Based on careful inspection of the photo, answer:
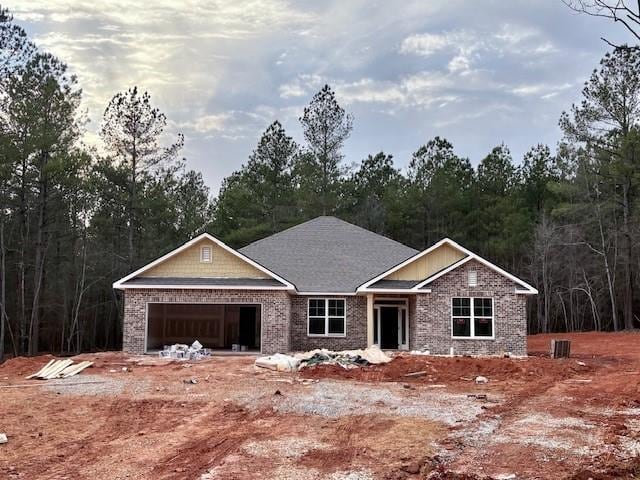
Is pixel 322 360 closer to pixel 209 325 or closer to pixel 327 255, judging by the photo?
pixel 327 255

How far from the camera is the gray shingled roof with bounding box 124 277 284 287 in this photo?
21.2 m

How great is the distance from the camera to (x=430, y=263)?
22891mm

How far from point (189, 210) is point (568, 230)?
84.3 feet

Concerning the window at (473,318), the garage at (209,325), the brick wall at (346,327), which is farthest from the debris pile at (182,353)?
the window at (473,318)

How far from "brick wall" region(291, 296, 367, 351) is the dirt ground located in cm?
539

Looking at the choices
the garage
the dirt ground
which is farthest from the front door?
the garage

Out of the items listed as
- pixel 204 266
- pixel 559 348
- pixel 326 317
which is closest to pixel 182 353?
pixel 204 266

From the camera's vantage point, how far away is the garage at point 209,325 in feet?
88.2

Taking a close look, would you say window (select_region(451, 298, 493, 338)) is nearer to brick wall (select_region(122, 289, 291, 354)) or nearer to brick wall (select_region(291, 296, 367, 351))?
brick wall (select_region(291, 296, 367, 351))

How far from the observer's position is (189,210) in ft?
140

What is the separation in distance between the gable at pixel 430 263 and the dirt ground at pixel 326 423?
18.9 ft

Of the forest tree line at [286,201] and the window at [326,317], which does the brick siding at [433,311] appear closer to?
the window at [326,317]

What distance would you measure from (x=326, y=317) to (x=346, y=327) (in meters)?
0.86

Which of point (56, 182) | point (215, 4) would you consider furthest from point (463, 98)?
point (56, 182)
